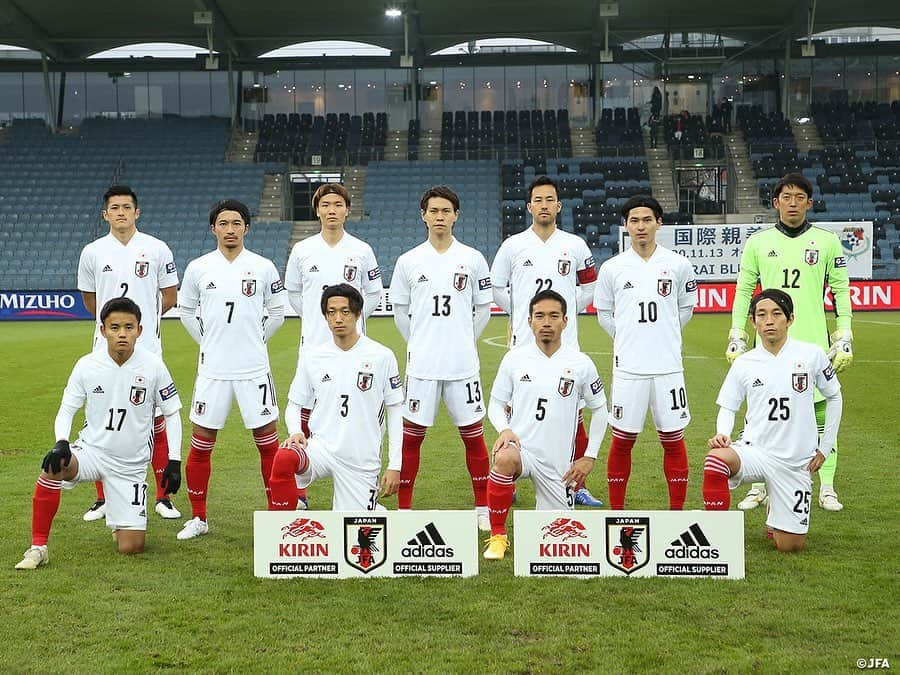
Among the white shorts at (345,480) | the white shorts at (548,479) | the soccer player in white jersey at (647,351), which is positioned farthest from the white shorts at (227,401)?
the soccer player in white jersey at (647,351)

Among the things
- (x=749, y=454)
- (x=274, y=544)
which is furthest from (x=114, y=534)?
(x=749, y=454)

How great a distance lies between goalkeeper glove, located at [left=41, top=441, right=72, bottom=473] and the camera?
5309mm

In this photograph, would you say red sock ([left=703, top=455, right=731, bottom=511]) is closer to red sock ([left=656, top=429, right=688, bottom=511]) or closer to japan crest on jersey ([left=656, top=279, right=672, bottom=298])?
red sock ([left=656, top=429, right=688, bottom=511])

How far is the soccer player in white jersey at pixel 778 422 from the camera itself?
548 centimetres

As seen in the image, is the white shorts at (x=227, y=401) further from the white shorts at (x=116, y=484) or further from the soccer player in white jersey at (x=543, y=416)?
the soccer player in white jersey at (x=543, y=416)

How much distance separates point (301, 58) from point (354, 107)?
3.02 metres

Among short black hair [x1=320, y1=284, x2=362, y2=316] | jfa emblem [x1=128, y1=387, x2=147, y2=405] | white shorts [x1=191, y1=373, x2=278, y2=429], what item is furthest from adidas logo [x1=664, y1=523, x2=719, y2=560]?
jfa emblem [x1=128, y1=387, x2=147, y2=405]

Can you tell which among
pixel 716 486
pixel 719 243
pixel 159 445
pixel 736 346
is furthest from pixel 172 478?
pixel 719 243

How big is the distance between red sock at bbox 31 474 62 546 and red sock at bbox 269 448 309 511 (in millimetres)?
1299

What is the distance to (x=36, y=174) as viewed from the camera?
3453cm

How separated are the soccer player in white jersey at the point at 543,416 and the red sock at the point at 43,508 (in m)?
2.47

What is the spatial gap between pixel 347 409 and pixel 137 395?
129 cm

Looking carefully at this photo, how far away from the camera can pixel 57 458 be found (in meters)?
5.31

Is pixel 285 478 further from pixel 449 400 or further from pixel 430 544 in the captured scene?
pixel 449 400
